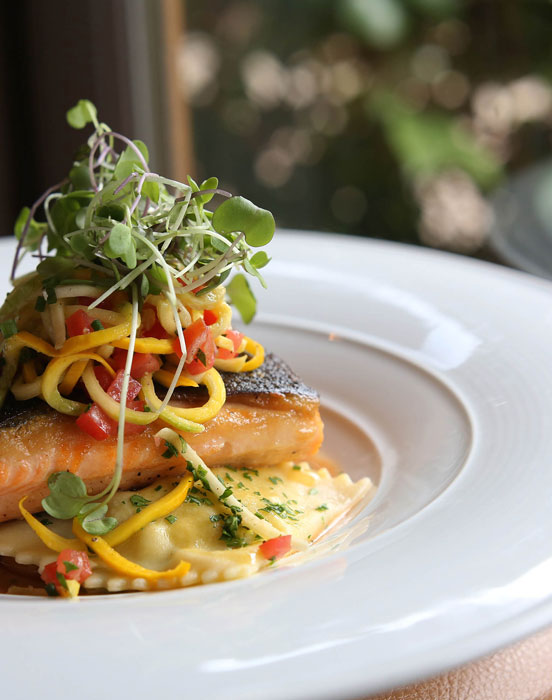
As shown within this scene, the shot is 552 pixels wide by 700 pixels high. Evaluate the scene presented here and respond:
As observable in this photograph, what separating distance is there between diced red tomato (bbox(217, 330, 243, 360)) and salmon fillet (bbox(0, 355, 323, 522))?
0.07 meters

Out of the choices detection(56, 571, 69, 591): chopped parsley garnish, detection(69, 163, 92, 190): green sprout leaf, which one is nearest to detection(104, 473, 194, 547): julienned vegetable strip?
detection(56, 571, 69, 591): chopped parsley garnish

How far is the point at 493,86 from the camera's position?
8062 millimetres

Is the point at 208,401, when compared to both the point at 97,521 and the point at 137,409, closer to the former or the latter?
the point at 137,409

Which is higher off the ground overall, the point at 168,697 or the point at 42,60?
the point at 42,60

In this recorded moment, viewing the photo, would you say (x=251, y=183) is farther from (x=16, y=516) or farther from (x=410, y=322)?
(x=16, y=516)

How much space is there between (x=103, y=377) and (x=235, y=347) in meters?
0.55

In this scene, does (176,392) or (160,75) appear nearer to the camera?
(176,392)

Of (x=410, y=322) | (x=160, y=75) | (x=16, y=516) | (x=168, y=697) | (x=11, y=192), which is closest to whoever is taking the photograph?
(x=168, y=697)

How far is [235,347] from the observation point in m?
3.04

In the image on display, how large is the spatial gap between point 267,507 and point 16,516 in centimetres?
83

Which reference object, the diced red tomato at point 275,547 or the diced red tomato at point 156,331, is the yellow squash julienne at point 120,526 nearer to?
the diced red tomato at point 275,547

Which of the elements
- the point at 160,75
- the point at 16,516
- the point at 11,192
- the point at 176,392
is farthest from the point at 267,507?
the point at 11,192

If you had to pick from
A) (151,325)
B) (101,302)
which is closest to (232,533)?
(151,325)

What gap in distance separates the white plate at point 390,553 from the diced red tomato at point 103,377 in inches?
26.9
